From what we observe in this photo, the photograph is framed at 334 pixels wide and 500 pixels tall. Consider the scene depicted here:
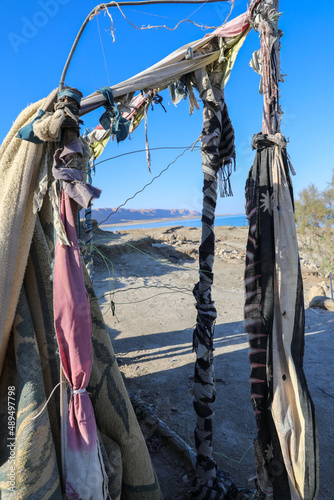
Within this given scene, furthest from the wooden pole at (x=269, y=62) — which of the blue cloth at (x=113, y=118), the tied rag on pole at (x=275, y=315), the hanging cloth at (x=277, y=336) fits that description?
the blue cloth at (x=113, y=118)

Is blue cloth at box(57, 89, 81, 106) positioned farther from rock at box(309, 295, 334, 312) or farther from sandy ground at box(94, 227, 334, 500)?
rock at box(309, 295, 334, 312)

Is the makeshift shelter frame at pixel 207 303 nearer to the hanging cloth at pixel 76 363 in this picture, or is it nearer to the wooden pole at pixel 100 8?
the wooden pole at pixel 100 8

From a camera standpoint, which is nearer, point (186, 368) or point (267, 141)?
point (267, 141)

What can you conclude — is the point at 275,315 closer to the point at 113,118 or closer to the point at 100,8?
the point at 113,118

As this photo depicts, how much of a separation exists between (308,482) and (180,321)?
5440 mm

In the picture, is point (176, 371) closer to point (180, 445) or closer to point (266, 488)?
point (180, 445)

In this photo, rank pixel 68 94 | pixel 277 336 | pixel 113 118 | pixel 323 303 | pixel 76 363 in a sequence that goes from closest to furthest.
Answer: pixel 76 363
pixel 68 94
pixel 277 336
pixel 113 118
pixel 323 303

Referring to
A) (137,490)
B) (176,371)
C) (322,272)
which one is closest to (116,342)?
(176,371)

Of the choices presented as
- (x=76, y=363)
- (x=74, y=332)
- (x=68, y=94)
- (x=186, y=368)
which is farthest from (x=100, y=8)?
(x=186, y=368)

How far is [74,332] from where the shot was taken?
173 centimetres

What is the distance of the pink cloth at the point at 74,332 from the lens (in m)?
1.68

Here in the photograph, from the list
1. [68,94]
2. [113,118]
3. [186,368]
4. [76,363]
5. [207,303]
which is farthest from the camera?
[186,368]

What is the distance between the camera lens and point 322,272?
12.8 meters

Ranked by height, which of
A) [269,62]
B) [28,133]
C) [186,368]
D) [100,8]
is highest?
[100,8]
